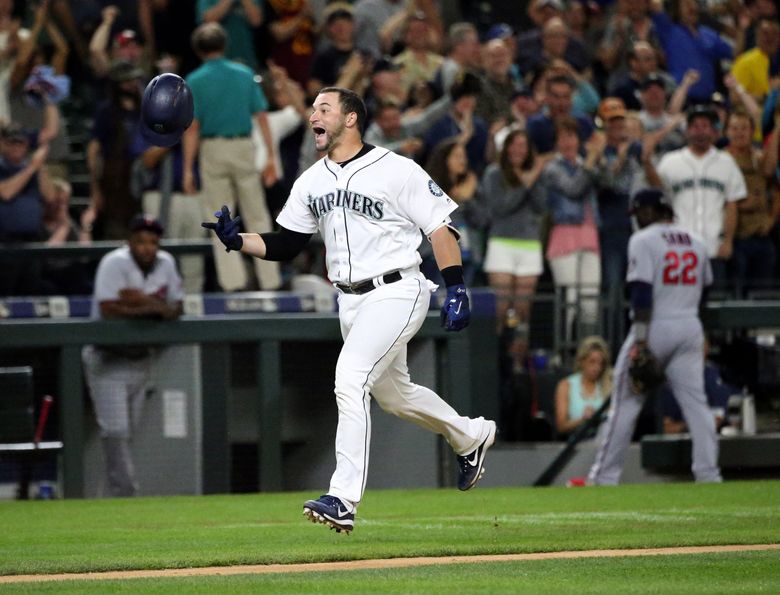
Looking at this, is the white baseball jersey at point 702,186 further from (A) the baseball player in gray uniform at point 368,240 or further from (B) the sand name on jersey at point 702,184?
(A) the baseball player in gray uniform at point 368,240

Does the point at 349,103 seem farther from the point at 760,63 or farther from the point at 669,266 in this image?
the point at 760,63

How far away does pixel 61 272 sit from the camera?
1346 centimetres

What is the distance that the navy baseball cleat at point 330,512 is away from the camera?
271 inches

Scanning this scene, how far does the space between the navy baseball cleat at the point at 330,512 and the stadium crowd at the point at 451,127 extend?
5.56m

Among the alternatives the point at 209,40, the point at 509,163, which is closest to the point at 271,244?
the point at 209,40

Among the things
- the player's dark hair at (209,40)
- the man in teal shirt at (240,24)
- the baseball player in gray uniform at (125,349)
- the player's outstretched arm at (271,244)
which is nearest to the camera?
the player's outstretched arm at (271,244)

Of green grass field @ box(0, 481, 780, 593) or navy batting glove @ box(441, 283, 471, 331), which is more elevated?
navy batting glove @ box(441, 283, 471, 331)

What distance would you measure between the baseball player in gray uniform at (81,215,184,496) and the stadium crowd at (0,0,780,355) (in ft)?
4.62

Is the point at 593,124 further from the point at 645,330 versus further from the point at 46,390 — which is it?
the point at 46,390

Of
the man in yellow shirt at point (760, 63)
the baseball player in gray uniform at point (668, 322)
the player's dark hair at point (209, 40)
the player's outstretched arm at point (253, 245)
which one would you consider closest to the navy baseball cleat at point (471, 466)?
the player's outstretched arm at point (253, 245)

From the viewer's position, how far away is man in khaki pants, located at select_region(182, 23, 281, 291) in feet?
42.2

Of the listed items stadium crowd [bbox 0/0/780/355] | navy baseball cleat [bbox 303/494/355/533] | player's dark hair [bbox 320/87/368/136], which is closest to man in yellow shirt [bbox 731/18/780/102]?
stadium crowd [bbox 0/0/780/355]

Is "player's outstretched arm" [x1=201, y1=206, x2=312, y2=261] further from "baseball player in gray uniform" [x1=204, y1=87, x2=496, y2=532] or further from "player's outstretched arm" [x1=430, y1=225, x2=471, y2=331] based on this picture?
"player's outstretched arm" [x1=430, y1=225, x2=471, y2=331]

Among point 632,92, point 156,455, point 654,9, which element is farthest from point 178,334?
point 654,9
